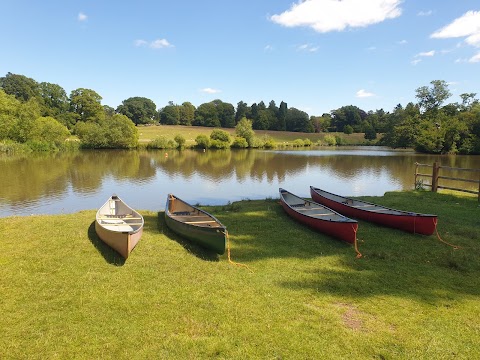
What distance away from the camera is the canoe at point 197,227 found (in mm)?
8297

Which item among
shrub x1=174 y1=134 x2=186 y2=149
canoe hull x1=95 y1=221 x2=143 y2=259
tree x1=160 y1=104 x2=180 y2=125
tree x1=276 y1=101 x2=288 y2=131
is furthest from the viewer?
tree x1=160 y1=104 x2=180 y2=125

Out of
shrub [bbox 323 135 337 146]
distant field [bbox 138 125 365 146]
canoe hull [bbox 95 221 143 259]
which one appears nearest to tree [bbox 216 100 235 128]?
distant field [bbox 138 125 365 146]

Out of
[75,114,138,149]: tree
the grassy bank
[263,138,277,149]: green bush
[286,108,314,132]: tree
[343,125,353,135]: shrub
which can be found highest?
[286,108,314,132]: tree

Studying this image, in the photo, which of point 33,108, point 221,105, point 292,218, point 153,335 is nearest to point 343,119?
point 221,105

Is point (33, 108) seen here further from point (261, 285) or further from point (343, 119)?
A: point (343, 119)

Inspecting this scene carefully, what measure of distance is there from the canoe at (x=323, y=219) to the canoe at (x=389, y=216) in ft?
3.60

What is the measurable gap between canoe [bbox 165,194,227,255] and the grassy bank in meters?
0.34

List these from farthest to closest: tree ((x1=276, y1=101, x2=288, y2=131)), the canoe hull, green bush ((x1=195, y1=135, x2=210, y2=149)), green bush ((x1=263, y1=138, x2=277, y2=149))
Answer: tree ((x1=276, y1=101, x2=288, y2=131)), green bush ((x1=263, y1=138, x2=277, y2=149)), green bush ((x1=195, y1=135, x2=210, y2=149)), the canoe hull

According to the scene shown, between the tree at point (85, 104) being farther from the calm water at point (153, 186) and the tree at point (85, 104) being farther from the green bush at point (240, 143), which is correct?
the calm water at point (153, 186)

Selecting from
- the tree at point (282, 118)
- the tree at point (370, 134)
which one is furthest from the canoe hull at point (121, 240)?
the tree at point (282, 118)

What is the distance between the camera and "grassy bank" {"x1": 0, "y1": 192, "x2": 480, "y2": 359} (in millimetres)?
4938

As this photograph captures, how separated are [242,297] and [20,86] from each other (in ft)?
381

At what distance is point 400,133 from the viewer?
7569 centimetres

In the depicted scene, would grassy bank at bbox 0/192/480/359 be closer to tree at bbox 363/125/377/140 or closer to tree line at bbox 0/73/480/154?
tree line at bbox 0/73/480/154
